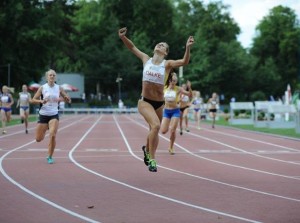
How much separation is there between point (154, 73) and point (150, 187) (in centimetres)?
205

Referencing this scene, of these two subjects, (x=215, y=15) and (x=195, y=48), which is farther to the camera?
(x=215, y=15)

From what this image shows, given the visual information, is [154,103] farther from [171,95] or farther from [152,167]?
[171,95]

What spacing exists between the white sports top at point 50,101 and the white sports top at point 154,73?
3.96 meters

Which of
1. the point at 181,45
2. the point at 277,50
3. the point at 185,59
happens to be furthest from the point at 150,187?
the point at 277,50

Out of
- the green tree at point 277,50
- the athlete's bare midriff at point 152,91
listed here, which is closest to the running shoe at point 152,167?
the athlete's bare midriff at point 152,91

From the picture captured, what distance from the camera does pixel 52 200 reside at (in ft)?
27.9

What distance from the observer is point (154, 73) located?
35.6 feet

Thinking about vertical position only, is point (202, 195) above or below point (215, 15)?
below

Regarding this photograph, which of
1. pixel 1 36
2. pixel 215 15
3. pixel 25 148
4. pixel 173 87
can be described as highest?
pixel 215 15

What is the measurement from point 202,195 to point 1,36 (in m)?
57.0

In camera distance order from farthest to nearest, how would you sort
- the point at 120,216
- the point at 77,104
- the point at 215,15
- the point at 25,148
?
the point at 215,15 < the point at 77,104 < the point at 25,148 < the point at 120,216

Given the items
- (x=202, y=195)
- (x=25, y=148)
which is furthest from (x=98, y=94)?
(x=202, y=195)

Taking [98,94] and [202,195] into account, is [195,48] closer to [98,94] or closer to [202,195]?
[98,94]

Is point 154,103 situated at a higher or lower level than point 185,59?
lower
